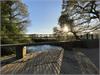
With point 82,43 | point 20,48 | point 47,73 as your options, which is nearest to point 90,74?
point 47,73

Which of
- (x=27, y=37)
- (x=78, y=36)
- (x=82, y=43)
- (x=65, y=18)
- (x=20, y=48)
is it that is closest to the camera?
(x=82, y=43)

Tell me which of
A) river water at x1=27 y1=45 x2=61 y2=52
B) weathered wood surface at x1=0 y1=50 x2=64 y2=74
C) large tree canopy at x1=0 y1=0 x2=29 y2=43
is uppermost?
large tree canopy at x1=0 y1=0 x2=29 y2=43

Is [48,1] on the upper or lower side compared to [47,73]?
upper

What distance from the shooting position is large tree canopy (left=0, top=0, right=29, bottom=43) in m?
9.44

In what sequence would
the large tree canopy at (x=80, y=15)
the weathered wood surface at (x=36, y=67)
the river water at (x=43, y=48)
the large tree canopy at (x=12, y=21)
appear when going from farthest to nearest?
the large tree canopy at (x=12, y=21) < the large tree canopy at (x=80, y=15) < the river water at (x=43, y=48) < the weathered wood surface at (x=36, y=67)

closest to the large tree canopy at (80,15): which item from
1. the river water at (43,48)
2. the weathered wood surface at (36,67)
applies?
the river water at (43,48)

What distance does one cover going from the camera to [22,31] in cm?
1035

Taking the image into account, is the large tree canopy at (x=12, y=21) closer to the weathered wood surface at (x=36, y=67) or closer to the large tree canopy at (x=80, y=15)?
the large tree canopy at (x=80, y=15)

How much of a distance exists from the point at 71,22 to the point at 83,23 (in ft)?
3.55

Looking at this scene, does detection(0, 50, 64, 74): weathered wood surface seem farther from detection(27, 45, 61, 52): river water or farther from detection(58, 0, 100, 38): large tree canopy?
detection(58, 0, 100, 38): large tree canopy

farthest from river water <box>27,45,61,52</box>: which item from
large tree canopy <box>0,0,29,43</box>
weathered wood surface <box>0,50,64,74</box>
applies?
large tree canopy <box>0,0,29,43</box>

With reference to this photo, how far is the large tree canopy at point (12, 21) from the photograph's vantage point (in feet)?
31.0

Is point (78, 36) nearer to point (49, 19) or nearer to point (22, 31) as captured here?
point (22, 31)

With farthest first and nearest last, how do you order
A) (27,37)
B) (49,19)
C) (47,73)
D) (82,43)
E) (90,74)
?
(27,37) < (82,43) < (49,19) < (47,73) < (90,74)
